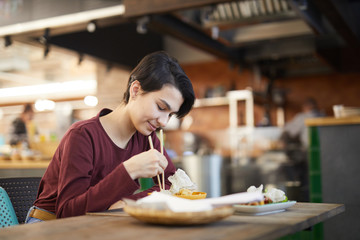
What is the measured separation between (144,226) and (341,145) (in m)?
2.93

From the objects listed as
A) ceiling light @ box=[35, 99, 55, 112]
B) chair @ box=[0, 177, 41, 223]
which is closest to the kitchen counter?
chair @ box=[0, 177, 41, 223]

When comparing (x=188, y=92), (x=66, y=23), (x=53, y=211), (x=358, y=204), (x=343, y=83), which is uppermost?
(x=66, y=23)

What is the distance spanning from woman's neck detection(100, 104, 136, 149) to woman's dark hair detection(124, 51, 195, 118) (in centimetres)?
16

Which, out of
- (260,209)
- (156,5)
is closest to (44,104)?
(156,5)

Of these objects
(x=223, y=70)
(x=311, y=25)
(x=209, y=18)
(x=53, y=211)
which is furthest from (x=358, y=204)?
(x=223, y=70)

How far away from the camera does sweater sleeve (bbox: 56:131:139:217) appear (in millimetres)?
1366

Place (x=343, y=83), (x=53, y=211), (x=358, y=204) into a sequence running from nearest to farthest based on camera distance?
(x=53, y=211), (x=358, y=204), (x=343, y=83)

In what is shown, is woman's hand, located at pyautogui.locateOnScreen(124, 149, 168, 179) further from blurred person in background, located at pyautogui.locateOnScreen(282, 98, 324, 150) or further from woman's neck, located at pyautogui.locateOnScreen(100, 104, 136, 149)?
blurred person in background, located at pyautogui.locateOnScreen(282, 98, 324, 150)

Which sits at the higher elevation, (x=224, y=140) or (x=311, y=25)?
(x=311, y=25)

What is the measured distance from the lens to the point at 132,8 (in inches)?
156

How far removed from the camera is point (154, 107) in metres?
1.63

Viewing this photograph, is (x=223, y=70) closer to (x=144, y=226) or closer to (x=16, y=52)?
(x=16, y=52)

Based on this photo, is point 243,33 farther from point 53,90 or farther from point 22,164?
point 53,90

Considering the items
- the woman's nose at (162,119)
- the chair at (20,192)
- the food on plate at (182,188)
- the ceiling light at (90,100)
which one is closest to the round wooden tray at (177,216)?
the food on plate at (182,188)
